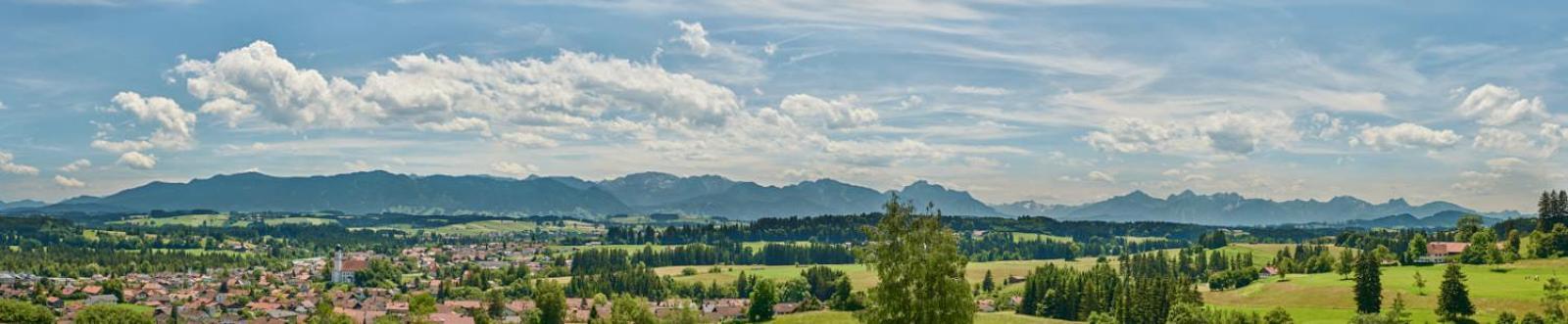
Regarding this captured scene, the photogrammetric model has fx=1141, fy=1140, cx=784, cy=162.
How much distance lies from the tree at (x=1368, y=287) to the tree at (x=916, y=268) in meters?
72.3

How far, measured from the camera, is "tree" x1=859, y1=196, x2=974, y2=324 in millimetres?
37438

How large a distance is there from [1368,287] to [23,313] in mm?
122757

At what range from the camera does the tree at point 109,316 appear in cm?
10919

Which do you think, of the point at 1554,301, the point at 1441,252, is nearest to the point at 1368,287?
the point at 1554,301

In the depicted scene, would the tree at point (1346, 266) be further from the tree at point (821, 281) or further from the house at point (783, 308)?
the tree at point (821, 281)

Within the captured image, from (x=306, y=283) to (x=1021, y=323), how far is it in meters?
138

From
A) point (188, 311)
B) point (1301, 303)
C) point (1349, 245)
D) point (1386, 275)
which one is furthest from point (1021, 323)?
point (1349, 245)

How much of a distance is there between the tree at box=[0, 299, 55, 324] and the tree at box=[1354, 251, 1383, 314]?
397 ft

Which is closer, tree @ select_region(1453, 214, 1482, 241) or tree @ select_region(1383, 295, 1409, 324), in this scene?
tree @ select_region(1383, 295, 1409, 324)

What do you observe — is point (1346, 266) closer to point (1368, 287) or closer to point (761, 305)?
point (1368, 287)

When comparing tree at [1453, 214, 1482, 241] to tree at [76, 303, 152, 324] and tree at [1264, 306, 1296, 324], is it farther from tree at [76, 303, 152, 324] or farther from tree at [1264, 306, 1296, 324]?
tree at [76, 303, 152, 324]

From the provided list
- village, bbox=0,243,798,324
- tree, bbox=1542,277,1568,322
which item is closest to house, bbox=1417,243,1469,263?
tree, bbox=1542,277,1568,322

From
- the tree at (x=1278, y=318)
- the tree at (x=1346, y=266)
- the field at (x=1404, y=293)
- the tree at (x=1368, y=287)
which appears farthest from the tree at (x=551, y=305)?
the tree at (x=1346, y=266)

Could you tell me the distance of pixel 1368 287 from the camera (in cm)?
9725
